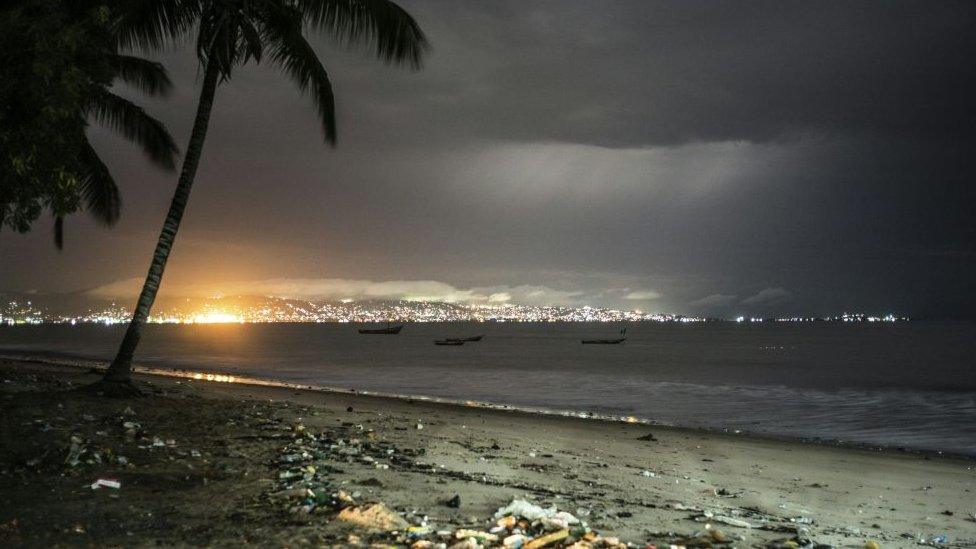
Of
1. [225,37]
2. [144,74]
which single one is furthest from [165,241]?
[144,74]

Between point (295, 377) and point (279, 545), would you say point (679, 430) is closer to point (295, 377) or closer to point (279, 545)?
point (279, 545)

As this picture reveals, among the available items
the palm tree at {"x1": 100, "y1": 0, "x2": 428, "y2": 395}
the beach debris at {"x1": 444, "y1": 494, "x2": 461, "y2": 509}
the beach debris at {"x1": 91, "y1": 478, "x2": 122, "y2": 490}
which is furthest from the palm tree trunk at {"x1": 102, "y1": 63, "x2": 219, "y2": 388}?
the beach debris at {"x1": 444, "y1": 494, "x2": 461, "y2": 509}

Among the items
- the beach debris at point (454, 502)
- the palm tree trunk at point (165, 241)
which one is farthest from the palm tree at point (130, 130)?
the beach debris at point (454, 502)

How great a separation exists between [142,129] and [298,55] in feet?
25.4

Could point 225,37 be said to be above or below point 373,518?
above

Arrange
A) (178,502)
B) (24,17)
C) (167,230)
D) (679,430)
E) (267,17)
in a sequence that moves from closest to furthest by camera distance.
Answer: (178,502) < (24,17) < (167,230) < (267,17) < (679,430)

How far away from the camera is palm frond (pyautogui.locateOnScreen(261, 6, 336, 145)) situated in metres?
15.7

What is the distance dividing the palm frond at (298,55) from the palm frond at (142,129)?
6.59 m

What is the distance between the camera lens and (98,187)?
22.6 m

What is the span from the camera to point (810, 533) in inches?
317

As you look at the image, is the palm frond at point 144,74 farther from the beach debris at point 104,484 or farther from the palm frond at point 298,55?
the beach debris at point 104,484

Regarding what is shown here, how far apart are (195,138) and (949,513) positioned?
16.3 m

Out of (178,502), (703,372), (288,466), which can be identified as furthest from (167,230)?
(703,372)

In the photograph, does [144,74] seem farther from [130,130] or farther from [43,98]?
[43,98]
